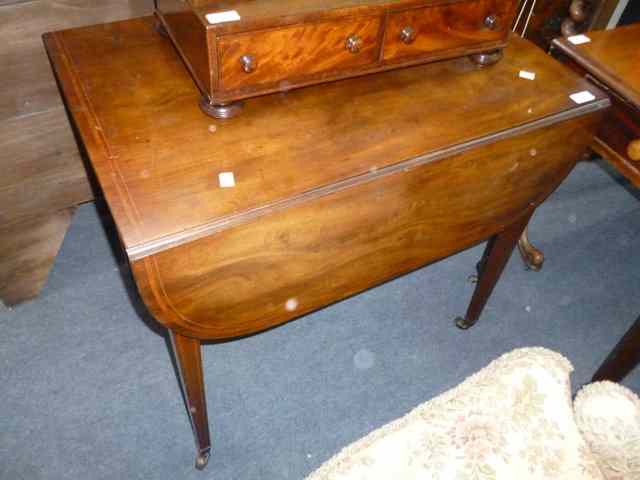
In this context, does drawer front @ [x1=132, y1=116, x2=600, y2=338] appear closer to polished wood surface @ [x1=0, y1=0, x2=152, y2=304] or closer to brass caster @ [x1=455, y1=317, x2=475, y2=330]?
brass caster @ [x1=455, y1=317, x2=475, y2=330]

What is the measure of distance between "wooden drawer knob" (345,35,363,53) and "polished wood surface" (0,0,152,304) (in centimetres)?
72

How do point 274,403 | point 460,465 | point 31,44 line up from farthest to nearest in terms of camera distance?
point 274,403
point 31,44
point 460,465

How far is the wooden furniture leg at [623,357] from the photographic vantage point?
1473 millimetres

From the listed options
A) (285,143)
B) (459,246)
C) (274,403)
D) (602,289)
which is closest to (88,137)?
(285,143)

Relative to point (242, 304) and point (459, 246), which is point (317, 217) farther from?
point (459, 246)

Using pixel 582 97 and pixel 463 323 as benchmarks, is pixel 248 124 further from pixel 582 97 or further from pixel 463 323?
pixel 463 323

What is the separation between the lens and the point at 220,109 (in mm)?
1036

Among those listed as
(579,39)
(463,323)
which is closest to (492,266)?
(463,323)

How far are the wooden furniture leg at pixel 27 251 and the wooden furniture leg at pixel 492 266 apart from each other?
129cm

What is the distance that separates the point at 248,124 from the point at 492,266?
0.91 meters

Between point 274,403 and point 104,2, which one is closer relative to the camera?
point 104,2

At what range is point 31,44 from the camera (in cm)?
133

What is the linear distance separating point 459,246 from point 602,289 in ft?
3.27

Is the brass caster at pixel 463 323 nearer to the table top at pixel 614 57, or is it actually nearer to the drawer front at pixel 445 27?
the table top at pixel 614 57
